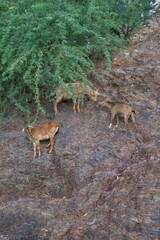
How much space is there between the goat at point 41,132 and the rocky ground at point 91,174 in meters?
0.12

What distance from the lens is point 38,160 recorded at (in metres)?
6.06

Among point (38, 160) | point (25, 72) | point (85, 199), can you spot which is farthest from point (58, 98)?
point (85, 199)

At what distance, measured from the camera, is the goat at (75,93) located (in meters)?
6.55

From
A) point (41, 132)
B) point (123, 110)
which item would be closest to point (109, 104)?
point (123, 110)

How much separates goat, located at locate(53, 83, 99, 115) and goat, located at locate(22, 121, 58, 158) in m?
0.53

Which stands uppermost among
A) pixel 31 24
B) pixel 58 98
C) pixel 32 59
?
pixel 31 24

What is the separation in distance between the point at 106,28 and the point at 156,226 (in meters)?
3.76

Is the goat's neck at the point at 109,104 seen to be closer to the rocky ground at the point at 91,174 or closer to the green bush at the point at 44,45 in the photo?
the rocky ground at the point at 91,174

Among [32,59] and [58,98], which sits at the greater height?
[32,59]

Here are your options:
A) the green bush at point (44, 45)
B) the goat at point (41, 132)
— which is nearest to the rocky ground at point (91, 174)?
the goat at point (41, 132)

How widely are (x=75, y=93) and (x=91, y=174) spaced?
145 cm

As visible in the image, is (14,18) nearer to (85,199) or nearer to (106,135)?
(106,135)

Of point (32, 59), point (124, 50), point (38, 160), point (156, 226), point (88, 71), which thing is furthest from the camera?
point (124, 50)

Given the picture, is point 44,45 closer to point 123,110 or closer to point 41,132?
point 41,132
